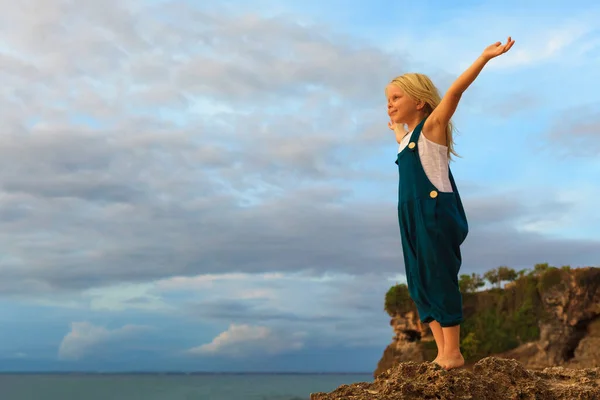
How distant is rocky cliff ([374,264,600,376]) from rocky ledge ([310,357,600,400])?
2667cm

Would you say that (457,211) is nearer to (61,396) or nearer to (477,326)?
(477,326)

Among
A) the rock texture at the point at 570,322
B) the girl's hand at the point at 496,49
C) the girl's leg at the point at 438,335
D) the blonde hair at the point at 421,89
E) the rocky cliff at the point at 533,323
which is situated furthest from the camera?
the rocky cliff at the point at 533,323

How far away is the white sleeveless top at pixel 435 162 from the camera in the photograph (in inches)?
185

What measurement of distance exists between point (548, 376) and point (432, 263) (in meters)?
1.17

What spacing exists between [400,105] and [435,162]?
25.2 inches

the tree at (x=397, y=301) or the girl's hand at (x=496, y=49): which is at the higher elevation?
the tree at (x=397, y=301)

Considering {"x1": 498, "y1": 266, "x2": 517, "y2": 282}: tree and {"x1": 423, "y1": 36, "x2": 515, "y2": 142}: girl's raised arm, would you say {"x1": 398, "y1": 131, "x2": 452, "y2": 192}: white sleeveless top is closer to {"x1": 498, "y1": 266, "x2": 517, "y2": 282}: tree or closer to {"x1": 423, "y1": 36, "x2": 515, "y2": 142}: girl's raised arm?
{"x1": 423, "y1": 36, "x2": 515, "y2": 142}: girl's raised arm

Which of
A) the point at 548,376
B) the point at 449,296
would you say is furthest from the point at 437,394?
the point at 548,376

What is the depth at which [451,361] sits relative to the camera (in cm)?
436

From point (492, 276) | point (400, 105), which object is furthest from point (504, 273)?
point (400, 105)

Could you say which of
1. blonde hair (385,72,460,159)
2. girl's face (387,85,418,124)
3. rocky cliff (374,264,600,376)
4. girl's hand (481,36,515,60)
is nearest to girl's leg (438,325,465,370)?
blonde hair (385,72,460,159)

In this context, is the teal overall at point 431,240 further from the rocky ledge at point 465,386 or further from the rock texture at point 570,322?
the rock texture at point 570,322

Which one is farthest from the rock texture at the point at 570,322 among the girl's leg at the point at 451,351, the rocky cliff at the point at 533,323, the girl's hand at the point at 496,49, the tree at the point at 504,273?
the girl's hand at the point at 496,49

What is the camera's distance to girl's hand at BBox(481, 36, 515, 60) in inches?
176
